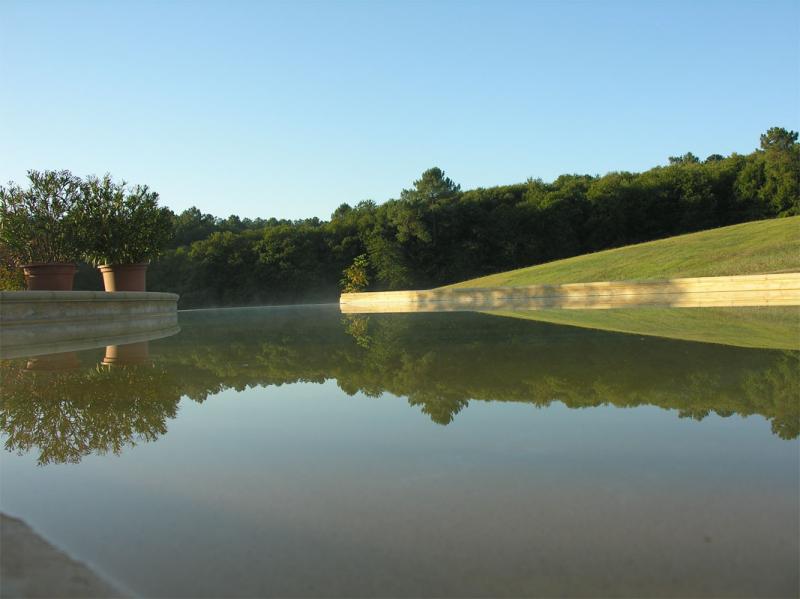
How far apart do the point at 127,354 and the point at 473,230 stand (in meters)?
45.9

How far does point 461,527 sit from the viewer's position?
1.93 metres

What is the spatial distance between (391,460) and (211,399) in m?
2.28

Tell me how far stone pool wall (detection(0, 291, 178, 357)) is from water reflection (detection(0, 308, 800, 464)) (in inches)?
60.0

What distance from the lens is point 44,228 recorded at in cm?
1239

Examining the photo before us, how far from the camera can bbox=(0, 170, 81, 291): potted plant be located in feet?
37.5

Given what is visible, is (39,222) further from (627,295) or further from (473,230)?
(473,230)

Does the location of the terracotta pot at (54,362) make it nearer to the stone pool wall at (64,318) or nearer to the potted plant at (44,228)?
the stone pool wall at (64,318)

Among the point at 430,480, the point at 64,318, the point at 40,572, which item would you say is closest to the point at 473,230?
the point at 64,318

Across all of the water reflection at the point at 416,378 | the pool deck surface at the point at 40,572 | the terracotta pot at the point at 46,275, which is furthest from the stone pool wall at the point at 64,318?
the pool deck surface at the point at 40,572

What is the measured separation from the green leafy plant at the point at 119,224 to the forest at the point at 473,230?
28.7 m

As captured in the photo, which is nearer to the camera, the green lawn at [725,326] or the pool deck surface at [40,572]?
the pool deck surface at [40,572]

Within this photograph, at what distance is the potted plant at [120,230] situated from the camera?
525 inches

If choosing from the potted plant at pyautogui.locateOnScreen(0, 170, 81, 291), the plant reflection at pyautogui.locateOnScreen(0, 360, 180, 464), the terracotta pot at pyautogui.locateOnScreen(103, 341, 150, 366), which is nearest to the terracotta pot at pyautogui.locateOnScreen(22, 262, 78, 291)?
the potted plant at pyautogui.locateOnScreen(0, 170, 81, 291)

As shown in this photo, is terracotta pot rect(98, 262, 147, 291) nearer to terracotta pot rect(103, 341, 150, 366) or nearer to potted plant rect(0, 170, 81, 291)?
potted plant rect(0, 170, 81, 291)
